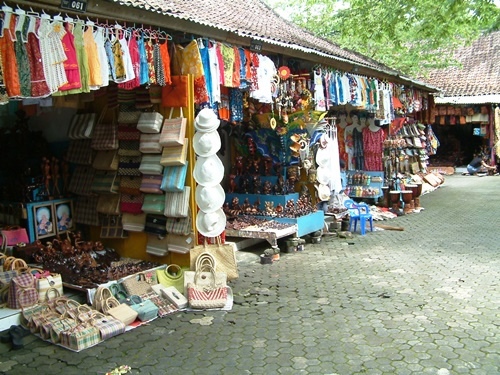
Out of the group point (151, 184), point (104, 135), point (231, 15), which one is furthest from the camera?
point (231, 15)

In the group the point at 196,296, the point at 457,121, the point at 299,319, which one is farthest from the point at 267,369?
the point at 457,121

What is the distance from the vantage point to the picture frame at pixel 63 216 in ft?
23.3

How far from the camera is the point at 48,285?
215 inches

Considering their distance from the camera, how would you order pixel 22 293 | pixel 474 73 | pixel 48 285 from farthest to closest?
pixel 474 73 < pixel 48 285 < pixel 22 293

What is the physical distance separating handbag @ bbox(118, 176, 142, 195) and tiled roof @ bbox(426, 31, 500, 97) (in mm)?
17828

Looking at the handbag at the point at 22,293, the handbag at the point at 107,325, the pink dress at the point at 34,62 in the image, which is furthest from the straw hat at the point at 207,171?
the handbag at the point at 22,293

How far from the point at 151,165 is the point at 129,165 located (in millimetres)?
494

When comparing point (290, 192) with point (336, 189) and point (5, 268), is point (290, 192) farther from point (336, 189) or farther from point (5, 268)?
point (5, 268)

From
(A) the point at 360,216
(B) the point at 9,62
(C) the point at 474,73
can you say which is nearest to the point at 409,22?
(A) the point at 360,216

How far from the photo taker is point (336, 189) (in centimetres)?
995

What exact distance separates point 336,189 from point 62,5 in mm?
6524

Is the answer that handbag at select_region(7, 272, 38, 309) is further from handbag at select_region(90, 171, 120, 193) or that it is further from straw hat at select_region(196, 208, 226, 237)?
straw hat at select_region(196, 208, 226, 237)

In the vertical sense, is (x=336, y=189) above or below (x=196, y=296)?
above

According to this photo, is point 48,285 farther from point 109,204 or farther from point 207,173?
point 207,173
